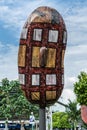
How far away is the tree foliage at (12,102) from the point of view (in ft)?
165

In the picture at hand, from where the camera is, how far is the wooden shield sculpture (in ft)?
33.7

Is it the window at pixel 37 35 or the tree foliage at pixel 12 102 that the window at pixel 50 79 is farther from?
the tree foliage at pixel 12 102

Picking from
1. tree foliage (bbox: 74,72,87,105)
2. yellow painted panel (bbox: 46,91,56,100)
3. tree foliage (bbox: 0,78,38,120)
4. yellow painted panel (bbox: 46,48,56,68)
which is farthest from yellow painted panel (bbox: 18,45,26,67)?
tree foliage (bbox: 0,78,38,120)

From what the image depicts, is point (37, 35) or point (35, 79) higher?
point (37, 35)

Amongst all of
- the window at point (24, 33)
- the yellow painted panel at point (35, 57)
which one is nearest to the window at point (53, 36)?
the yellow painted panel at point (35, 57)

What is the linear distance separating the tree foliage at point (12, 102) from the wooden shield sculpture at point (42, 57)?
3957 cm

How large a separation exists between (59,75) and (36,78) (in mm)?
551

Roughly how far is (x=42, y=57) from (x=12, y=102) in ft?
135

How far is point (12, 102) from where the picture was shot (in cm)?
5106

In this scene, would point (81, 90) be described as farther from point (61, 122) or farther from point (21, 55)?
point (61, 122)

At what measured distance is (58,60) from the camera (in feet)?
34.1

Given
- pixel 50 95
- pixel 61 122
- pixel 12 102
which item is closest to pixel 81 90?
pixel 50 95

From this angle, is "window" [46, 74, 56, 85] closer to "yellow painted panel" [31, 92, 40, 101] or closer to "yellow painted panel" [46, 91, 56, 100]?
"yellow painted panel" [46, 91, 56, 100]

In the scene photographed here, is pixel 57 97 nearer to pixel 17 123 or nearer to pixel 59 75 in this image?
pixel 59 75
